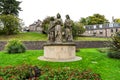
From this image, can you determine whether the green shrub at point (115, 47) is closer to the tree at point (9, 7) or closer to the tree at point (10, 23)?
the tree at point (10, 23)

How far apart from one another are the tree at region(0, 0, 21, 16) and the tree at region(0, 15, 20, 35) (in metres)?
3.23

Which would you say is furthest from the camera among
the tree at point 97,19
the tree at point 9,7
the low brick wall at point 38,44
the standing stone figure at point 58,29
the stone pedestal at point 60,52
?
the tree at point 97,19

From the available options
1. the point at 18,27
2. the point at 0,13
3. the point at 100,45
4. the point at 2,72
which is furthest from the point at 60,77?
the point at 0,13

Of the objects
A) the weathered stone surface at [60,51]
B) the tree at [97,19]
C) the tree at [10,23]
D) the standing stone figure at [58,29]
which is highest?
the tree at [97,19]

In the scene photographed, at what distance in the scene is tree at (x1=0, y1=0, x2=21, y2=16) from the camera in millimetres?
35906

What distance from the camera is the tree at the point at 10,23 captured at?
32781 mm

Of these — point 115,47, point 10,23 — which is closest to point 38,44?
point 10,23

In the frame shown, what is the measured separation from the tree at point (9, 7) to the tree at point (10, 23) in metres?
3.23

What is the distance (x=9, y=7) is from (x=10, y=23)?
461 centimetres

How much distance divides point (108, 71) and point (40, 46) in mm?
17429

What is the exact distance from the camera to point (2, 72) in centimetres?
688

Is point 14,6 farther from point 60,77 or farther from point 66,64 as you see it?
point 60,77

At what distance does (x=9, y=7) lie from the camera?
Result: 36094 mm

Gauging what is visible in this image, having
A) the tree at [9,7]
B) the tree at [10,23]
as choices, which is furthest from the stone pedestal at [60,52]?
the tree at [9,7]
